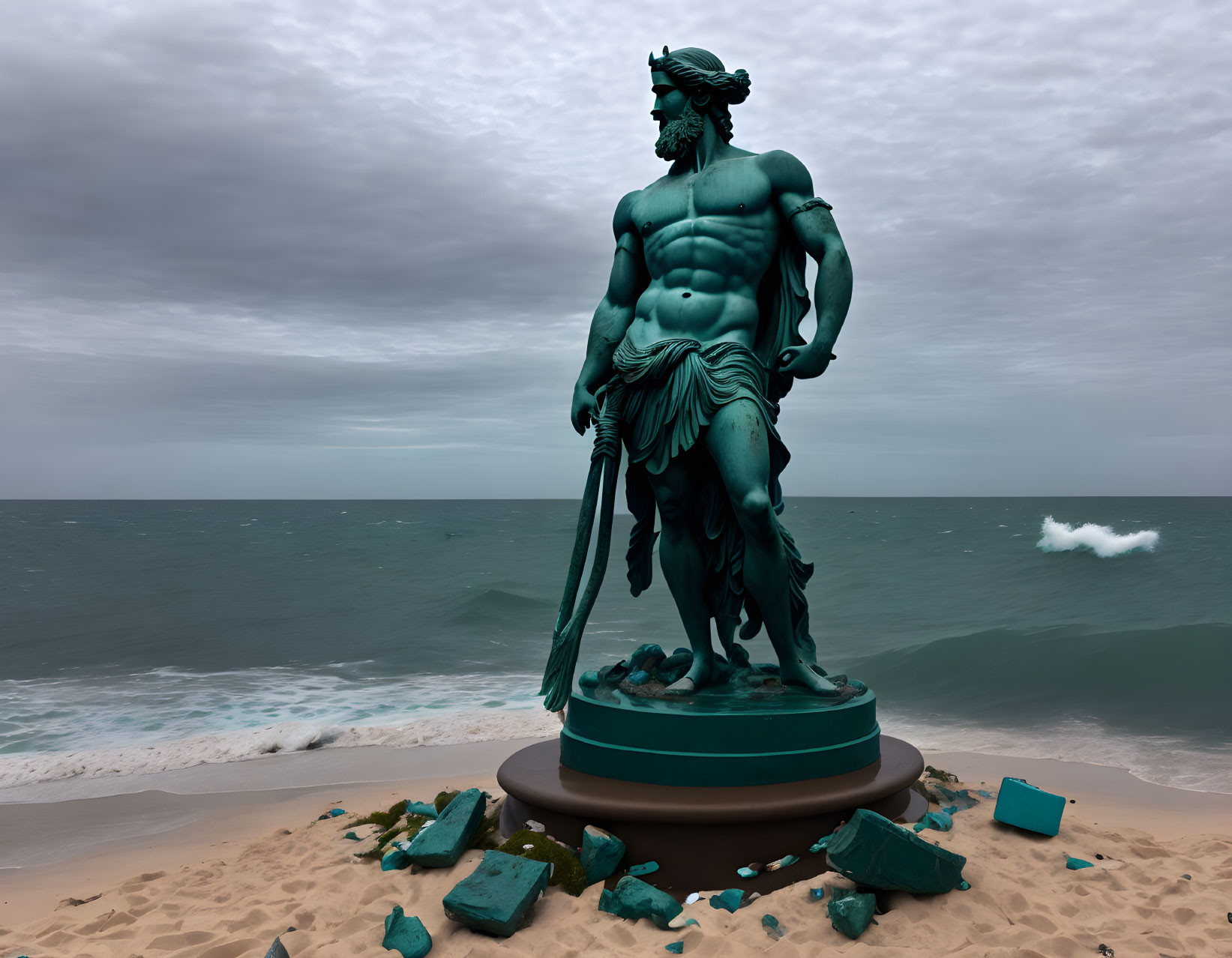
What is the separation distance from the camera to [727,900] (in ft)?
12.7

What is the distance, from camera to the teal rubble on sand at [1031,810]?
4641 mm

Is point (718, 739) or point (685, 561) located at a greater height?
point (685, 561)

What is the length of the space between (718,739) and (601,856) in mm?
720

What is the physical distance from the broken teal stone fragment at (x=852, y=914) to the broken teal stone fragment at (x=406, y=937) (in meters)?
1.56

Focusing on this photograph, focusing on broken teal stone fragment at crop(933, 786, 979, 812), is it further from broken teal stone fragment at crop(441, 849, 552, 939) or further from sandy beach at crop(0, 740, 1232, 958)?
broken teal stone fragment at crop(441, 849, 552, 939)

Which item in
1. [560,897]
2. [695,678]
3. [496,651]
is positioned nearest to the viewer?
[560,897]

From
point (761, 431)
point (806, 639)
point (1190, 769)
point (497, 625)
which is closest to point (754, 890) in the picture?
point (806, 639)

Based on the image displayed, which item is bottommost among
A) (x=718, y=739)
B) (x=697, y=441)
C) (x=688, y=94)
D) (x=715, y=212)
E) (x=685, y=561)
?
(x=718, y=739)

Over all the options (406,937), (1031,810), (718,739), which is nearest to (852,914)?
(718,739)

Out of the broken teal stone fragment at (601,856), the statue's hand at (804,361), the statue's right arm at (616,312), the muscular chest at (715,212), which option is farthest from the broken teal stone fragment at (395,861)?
the muscular chest at (715,212)

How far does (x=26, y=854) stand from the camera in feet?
20.7

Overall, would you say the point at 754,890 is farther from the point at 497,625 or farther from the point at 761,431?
the point at 497,625

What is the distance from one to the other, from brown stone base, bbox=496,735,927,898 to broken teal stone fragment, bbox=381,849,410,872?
679 millimetres

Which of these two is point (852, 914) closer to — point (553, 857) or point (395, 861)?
point (553, 857)
